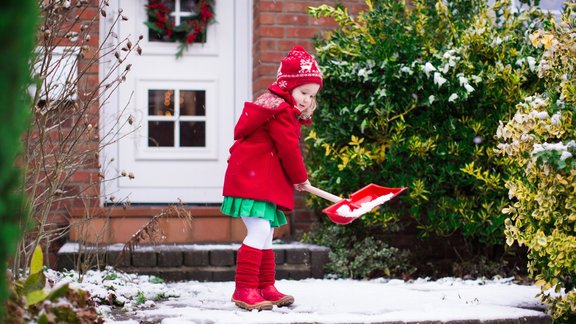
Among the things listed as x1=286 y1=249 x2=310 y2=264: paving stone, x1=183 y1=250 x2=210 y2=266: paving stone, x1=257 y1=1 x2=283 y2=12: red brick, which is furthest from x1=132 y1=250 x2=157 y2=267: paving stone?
x1=257 y1=1 x2=283 y2=12: red brick

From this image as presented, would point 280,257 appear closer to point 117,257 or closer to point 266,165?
point 117,257

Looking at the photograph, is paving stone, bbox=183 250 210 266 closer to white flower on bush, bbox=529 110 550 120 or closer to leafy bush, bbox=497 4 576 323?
leafy bush, bbox=497 4 576 323

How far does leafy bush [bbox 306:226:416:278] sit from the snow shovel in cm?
153

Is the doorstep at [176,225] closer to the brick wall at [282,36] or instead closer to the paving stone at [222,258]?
the brick wall at [282,36]

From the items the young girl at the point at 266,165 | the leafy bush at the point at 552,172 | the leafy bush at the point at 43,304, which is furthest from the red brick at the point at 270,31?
the leafy bush at the point at 43,304

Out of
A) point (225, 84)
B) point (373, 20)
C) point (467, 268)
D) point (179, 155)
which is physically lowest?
point (467, 268)

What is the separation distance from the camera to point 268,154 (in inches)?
155

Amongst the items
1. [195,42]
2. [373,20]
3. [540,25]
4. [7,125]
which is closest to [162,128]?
[195,42]

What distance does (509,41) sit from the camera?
17.6ft

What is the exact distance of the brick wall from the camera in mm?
6238

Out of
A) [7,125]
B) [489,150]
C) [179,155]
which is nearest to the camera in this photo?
[7,125]

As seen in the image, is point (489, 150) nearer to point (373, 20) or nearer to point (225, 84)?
point (373, 20)

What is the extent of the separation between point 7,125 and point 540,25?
→ 5.26 meters

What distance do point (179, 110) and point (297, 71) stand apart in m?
2.74
